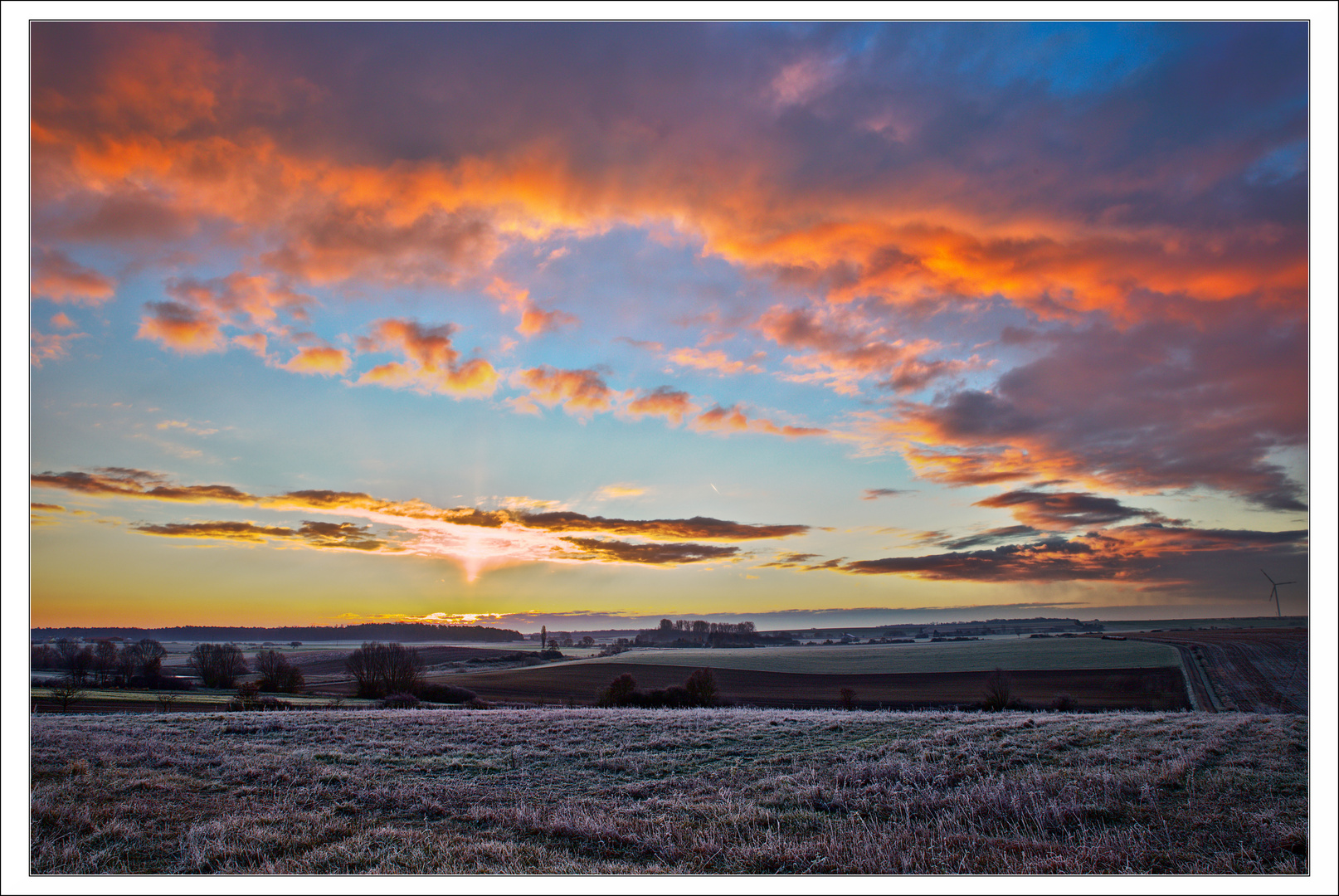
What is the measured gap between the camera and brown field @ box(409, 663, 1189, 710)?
5519 centimetres

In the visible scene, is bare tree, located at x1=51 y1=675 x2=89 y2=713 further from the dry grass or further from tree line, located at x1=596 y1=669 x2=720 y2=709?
tree line, located at x1=596 y1=669 x2=720 y2=709

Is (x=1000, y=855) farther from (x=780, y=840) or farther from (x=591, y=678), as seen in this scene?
(x=591, y=678)

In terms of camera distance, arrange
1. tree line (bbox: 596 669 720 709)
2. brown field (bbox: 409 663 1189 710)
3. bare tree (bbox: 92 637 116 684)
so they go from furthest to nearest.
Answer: bare tree (bbox: 92 637 116 684) → brown field (bbox: 409 663 1189 710) → tree line (bbox: 596 669 720 709)

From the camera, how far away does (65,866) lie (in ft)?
27.4

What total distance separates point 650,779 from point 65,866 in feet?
30.7

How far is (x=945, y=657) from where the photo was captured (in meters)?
92.8

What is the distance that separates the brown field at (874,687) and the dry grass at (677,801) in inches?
1451

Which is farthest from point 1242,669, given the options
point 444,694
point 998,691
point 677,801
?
point 444,694

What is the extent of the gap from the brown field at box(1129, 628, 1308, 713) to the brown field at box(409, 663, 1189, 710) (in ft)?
7.77

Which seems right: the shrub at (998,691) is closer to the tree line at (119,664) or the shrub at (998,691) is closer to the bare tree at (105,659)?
the tree line at (119,664)

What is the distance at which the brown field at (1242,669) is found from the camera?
4069cm

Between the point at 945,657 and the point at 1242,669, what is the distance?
1653 inches

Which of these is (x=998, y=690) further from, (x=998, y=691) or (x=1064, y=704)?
(x=1064, y=704)

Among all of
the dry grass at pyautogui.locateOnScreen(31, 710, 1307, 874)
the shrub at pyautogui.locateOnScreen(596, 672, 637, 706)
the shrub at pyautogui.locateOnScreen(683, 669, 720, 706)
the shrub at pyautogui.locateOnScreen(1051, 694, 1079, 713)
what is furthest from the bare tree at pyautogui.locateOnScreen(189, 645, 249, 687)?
the shrub at pyautogui.locateOnScreen(1051, 694, 1079, 713)
